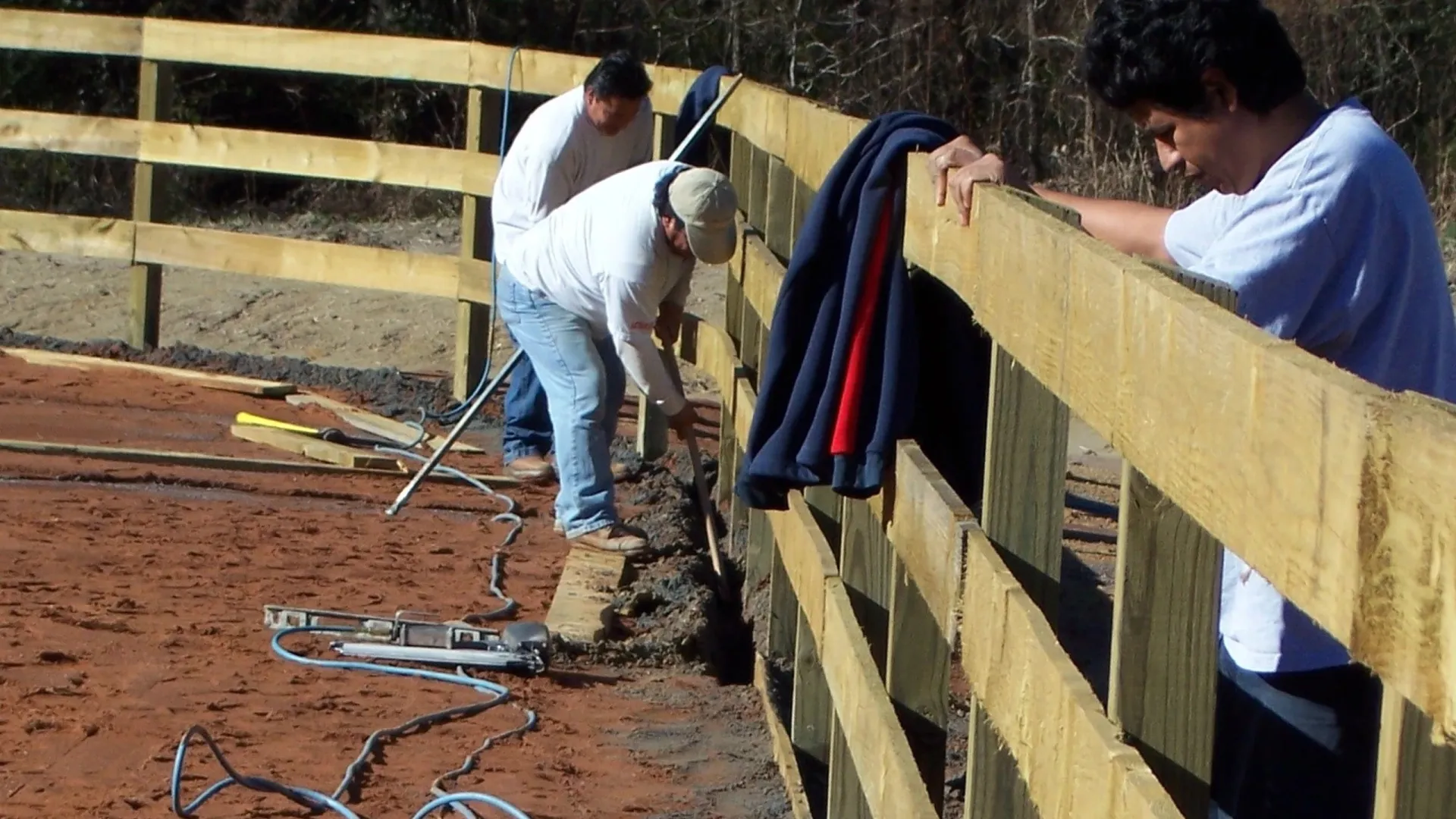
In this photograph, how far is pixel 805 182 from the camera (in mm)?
5023

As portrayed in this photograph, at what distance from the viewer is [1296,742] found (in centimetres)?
273

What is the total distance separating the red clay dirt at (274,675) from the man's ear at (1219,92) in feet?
8.13

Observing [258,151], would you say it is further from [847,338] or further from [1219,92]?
[1219,92]

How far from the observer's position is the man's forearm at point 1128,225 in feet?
10.4

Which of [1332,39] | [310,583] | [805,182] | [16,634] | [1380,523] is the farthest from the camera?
[1332,39]

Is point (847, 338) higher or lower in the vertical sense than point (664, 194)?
lower

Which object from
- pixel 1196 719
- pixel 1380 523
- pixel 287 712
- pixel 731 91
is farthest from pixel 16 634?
pixel 1380 523

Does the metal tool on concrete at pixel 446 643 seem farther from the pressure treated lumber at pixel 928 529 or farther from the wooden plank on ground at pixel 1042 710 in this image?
the wooden plank on ground at pixel 1042 710

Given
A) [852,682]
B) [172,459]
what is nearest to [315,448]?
[172,459]

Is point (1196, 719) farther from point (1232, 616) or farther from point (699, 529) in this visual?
point (699, 529)

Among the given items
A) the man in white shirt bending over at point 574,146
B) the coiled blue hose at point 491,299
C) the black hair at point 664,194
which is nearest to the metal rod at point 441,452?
the man in white shirt bending over at point 574,146

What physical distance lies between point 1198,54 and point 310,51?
8285mm

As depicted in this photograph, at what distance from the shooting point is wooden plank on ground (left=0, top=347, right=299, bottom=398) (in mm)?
9852

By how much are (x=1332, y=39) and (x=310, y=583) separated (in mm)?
13098
